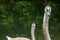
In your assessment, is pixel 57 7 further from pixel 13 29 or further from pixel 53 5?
pixel 13 29

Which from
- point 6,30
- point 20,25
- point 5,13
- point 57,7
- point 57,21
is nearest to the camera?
point 6,30

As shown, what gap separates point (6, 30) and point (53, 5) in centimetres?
309

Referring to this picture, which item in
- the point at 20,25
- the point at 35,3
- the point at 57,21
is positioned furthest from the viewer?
the point at 35,3

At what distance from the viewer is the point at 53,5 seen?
30.5 ft

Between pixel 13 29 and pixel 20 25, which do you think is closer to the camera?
pixel 13 29

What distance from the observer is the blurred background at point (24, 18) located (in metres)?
6.30

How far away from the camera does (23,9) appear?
883 centimetres

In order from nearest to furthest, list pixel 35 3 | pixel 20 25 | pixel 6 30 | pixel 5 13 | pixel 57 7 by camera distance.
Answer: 1. pixel 6 30
2. pixel 20 25
3. pixel 5 13
4. pixel 57 7
5. pixel 35 3

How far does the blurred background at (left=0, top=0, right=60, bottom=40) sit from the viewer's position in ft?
20.7

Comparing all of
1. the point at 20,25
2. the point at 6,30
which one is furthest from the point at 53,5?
the point at 6,30

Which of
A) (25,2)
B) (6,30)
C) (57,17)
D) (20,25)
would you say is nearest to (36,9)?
(25,2)

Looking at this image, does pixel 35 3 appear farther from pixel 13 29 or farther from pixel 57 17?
pixel 13 29

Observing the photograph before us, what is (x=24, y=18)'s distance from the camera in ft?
26.4

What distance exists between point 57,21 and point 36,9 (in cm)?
165
